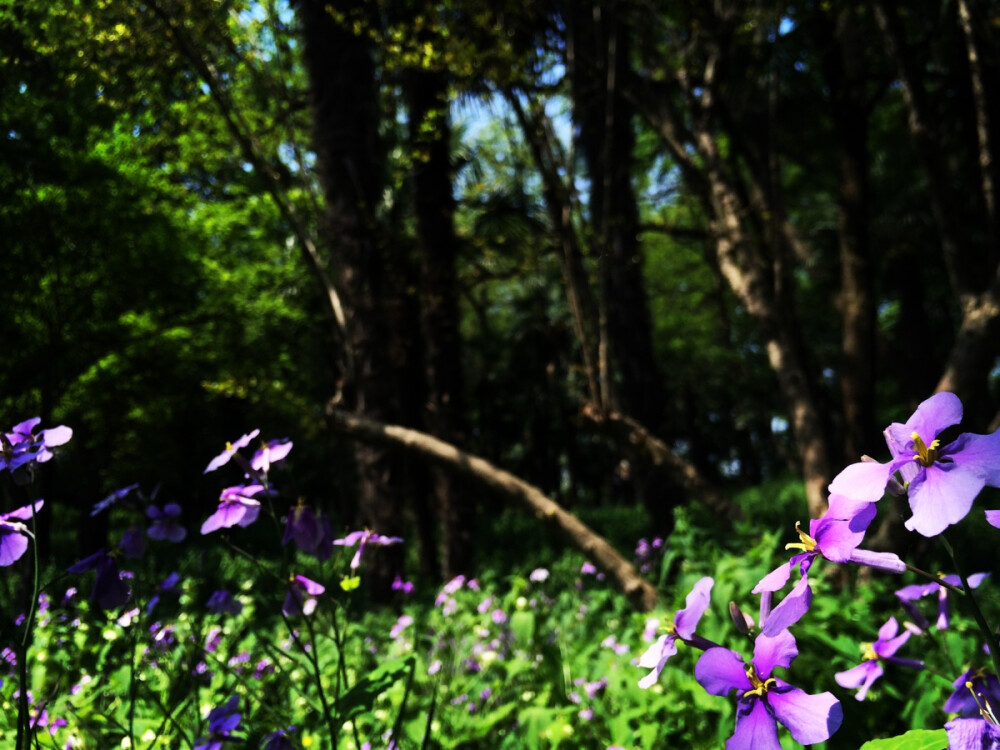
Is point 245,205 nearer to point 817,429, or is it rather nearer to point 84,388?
point 84,388

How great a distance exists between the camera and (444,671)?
319 cm

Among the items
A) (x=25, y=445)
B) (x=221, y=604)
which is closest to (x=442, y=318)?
(x=221, y=604)

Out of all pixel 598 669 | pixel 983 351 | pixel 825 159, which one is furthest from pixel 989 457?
pixel 825 159

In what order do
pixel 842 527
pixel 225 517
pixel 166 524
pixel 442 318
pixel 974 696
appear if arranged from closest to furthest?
1. pixel 842 527
2. pixel 974 696
3. pixel 225 517
4. pixel 166 524
5. pixel 442 318

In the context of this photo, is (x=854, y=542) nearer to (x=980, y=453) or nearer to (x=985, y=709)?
(x=980, y=453)

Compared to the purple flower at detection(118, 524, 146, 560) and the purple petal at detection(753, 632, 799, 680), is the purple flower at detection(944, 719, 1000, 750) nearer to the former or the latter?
the purple petal at detection(753, 632, 799, 680)

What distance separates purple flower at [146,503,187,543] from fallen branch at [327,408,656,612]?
2.72m

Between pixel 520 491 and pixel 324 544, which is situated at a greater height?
pixel 520 491

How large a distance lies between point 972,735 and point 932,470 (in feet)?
0.91

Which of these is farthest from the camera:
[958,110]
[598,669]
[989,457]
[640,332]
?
[640,332]

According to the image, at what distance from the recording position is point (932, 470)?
69cm

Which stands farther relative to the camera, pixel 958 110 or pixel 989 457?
pixel 958 110

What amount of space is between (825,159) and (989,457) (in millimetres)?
14418

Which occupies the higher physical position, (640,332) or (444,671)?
(640,332)
